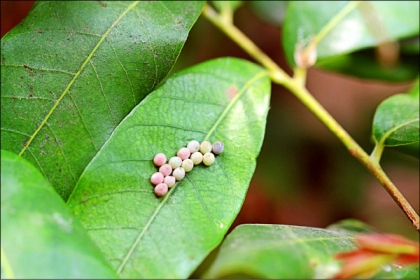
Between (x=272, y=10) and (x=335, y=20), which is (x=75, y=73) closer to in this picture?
(x=335, y=20)

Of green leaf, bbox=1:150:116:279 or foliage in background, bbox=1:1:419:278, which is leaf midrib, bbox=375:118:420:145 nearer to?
foliage in background, bbox=1:1:419:278

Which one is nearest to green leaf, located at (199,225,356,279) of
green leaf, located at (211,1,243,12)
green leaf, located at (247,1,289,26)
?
green leaf, located at (211,1,243,12)

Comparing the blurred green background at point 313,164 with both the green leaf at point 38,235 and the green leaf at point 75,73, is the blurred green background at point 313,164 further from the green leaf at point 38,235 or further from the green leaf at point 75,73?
the green leaf at point 38,235

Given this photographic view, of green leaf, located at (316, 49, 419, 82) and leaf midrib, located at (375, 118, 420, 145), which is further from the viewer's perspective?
green leaf, located at (316, 49, 419, 82)

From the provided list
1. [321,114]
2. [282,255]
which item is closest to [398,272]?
[282,255]

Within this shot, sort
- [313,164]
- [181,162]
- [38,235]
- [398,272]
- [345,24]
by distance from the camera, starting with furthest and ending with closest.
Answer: [313,164]
[345,24]
[181,162]
[398,272]
[38,235]

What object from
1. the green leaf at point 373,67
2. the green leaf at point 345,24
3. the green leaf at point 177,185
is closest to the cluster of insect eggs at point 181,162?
the green leaf at point 177,185
